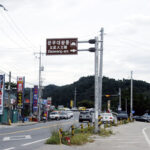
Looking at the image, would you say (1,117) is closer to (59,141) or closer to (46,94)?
(59,141)

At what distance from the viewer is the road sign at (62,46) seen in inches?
873

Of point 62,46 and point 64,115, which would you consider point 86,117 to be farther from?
point 62,46

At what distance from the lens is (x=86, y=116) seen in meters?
43.9

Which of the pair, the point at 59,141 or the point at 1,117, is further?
the point at 1,117

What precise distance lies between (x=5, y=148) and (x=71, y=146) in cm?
301

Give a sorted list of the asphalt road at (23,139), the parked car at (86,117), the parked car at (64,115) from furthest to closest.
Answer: the parked car at (64,115) < the parked car at (86,117) < the asphalt road at (23,139)

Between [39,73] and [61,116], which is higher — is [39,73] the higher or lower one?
the higher one

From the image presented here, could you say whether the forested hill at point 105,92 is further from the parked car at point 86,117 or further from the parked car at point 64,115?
the parked car at point 86,117

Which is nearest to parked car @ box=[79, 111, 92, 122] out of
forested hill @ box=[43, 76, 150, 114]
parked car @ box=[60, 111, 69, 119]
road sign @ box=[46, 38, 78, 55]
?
parked car @ box=[60, 111, 69, 119]

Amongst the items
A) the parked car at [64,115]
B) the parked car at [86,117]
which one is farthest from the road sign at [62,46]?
the parked car at [64,115]

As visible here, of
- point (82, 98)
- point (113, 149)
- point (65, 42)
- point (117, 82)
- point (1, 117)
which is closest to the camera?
point (113, 149)

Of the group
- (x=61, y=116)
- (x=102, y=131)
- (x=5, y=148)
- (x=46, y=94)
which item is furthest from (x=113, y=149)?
(x=46, y=94)

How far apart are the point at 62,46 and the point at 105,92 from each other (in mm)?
105582

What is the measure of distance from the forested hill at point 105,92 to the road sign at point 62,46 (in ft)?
231
